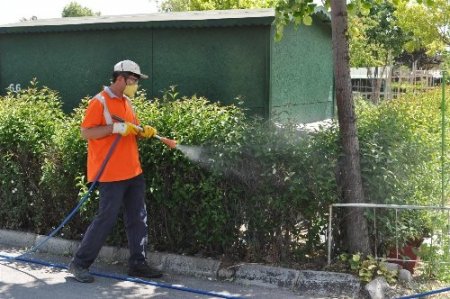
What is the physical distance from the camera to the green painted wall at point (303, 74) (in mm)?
9156

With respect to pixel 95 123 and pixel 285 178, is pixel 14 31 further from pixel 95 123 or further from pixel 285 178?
pixel 285 178

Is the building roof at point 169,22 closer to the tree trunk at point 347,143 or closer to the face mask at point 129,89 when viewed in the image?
the tree trunk at point 347,143

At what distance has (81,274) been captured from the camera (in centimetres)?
571

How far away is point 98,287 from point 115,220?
61cm

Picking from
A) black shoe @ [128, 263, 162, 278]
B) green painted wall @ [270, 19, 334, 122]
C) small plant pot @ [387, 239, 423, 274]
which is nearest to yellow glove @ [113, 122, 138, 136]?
black shoe @ [128, 263, 162, 278]

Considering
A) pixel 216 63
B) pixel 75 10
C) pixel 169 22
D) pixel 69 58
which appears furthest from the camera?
pixel 75 10

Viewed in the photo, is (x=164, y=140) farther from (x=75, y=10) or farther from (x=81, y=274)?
(x=75, y=10)

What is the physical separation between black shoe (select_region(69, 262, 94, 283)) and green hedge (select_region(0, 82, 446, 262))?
71 cm

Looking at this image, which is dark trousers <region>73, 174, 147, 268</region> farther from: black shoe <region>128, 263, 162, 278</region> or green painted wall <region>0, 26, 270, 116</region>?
green painted wall <region>0, 26, 270, 116</region>

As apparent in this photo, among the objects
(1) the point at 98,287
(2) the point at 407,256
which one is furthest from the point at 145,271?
(2) the point at 407,256

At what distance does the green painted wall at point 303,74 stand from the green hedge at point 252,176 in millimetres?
2586

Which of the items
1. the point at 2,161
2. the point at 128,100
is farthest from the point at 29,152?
the point at 128,100

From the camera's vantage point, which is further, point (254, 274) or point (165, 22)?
point (165, 22)

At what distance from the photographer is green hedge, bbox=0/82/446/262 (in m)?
5.67
